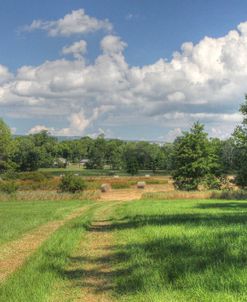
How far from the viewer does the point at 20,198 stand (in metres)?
43.0

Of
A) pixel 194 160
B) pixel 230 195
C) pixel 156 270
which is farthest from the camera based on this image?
pixel 194 160

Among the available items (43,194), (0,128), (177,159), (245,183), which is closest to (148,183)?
(177,159)

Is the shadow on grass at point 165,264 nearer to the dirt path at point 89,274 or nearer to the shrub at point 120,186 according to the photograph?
the dirt path at point 89,274

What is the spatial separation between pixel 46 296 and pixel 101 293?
940 millimetres

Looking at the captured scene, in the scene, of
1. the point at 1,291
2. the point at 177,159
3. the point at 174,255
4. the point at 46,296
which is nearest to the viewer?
the point at 46,296

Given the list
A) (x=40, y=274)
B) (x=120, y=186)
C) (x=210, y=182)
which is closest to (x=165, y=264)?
(x=40, y=274)

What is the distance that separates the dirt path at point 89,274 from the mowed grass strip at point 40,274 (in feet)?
0.68

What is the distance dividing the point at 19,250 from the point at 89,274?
460 cm

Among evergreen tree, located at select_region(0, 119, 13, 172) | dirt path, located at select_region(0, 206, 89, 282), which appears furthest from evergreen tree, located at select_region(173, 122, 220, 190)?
evergreen tree, located at select_region(0, 119, 13, 172)

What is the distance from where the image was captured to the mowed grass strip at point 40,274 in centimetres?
758

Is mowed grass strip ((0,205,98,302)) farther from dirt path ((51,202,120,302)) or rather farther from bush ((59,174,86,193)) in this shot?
bush ((59,174,86,193))

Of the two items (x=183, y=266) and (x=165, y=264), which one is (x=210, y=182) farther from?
(x=183, y=266)

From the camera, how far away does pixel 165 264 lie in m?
8.65

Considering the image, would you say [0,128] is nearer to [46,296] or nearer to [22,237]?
[22,237]
